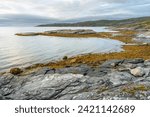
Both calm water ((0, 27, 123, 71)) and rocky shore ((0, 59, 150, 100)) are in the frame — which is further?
calm water ((0, 27, 123, 71))

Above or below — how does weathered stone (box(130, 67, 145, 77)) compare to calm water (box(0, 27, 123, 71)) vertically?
above

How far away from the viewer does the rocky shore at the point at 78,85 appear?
56.0 feet

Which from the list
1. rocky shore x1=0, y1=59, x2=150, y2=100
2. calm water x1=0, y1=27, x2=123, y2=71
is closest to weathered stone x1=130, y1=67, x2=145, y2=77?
rocky shore x1=0, y1=59, x2=150, y2=100

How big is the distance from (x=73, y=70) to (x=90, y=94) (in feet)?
22.4

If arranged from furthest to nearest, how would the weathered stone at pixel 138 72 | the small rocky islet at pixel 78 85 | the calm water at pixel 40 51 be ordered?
the calm water at pixel 40 51 → the weathered stone at pixel 138 72 → the small rocky islet at pixel 78 85

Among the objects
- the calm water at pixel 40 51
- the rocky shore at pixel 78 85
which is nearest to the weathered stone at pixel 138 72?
the rocky shore at pixel 78 85

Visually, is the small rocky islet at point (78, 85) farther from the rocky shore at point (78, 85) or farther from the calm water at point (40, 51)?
the calm water at point (40, 51)

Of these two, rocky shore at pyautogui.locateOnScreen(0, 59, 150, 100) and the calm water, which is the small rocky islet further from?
the calm water

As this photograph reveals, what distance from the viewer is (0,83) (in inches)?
818

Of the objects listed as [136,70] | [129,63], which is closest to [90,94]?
[136,70]

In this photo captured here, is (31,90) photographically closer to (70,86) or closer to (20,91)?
(20,91)

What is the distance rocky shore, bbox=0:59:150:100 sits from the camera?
1708cm

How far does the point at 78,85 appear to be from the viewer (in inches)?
768

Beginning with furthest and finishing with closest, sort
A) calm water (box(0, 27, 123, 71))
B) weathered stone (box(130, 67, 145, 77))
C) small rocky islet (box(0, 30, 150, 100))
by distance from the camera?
calm water (box(0, 27, 123, 71)), weathered stone (box(130, 67, 145, 77)), small rocky islet (box(0, 30, 150, 100))
